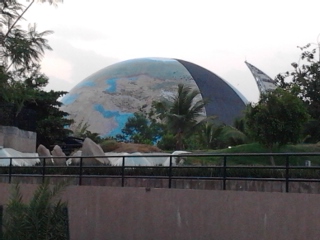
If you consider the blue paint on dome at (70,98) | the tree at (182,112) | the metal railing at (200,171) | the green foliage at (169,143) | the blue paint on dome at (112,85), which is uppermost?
the blue paint on dome at (112,85)

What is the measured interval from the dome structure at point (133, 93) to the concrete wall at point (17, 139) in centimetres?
5603

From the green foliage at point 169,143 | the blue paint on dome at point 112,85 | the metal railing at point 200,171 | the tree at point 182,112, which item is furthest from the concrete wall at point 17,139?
the blue paint on dome at point 112,85

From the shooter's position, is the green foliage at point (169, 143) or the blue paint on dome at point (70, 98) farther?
the blue paint on dome at point (70, 98)

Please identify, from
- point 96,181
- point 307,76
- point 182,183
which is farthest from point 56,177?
point 307,76

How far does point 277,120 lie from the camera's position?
3662 cm

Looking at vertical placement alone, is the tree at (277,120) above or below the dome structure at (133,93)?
below

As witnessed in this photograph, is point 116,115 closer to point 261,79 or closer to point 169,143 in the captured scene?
point 261,79

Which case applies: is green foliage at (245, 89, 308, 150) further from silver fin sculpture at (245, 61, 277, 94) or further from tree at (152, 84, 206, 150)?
silver fin sculpture at (245, 61, 277, 94)

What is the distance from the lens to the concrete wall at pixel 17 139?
30156mm

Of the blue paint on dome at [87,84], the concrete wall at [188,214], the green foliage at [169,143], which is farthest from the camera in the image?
the blue paint on dome at [87,84]

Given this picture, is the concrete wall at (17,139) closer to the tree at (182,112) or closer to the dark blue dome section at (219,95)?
the tree at (182,112)

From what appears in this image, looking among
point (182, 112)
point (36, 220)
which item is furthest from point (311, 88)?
point (36, 220)

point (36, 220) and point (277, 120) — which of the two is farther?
point (277, 120)

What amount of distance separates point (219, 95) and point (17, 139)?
62.5m
